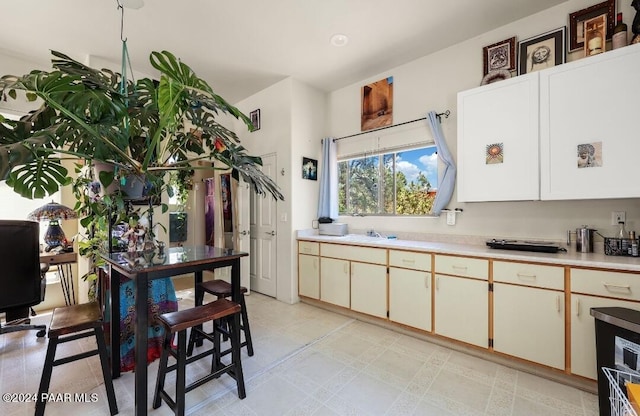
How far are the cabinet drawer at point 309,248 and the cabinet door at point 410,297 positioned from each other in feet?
3.41

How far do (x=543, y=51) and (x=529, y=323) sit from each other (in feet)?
7.67

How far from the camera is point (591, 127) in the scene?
2.06 meters

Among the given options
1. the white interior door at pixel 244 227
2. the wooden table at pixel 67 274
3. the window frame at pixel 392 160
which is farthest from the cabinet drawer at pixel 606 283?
the wooden table at pixel 67 274

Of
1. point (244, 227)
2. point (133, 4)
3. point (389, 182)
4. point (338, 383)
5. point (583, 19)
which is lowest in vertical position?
point (338, 383)

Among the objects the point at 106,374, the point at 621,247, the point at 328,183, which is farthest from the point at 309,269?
the point at 621,247

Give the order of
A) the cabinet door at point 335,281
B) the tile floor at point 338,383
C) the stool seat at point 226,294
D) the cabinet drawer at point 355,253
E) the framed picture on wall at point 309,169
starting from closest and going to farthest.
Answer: the tile floor at point 338,383 → the stool seat at point 226,294 → the cabinet drawer at point 355,253 → the cabinet door at point 335,281 → the framed picture on wall at point 309,169

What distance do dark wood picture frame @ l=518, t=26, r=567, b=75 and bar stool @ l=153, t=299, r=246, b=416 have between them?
10.6 feet

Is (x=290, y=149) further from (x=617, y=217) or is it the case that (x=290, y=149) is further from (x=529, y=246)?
(x=617, y=217)

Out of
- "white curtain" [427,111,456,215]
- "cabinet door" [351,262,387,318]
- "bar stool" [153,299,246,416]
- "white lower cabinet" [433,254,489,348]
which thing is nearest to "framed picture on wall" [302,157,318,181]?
"cabinet door" [351,262,387,318]

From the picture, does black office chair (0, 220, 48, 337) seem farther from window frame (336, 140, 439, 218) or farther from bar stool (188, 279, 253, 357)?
window frame (336, 140, 439, 218)

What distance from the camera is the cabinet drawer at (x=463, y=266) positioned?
233cm

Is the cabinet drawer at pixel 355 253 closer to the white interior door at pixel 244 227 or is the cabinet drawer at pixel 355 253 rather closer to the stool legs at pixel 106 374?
the white interior door at pixel 244 227

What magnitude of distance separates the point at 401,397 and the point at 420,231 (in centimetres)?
182

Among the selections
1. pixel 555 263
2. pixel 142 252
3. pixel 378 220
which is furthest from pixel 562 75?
pixel 142 252
